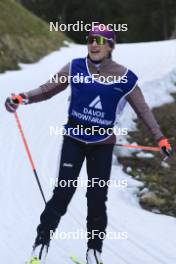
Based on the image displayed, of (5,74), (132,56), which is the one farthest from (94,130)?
(132,56)

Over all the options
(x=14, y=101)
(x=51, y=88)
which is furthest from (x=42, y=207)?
(x=51, y=88)

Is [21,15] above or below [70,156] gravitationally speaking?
below

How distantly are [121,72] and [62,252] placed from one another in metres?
2.08

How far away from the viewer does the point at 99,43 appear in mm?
5062

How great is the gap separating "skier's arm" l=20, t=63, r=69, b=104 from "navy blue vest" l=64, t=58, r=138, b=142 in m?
0.10

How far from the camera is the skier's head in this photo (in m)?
5.07

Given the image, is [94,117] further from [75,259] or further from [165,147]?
[75,259]

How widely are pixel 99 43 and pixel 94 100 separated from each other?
0.48 metres

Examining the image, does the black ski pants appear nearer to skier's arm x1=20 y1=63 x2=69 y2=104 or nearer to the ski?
skier's arm x1=20 y1=63 x2=69 y2=104

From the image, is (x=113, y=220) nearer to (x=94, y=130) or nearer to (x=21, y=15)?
(x=94, y=130)

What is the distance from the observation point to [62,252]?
6.13 metres

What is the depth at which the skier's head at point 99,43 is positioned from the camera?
5.07 m

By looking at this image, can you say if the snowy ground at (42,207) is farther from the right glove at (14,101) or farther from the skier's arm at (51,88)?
the skier's arm at (51,88)

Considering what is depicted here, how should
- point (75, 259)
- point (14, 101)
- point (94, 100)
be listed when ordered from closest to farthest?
point (94, 100) < point (14, 101) < point (75, 259)
